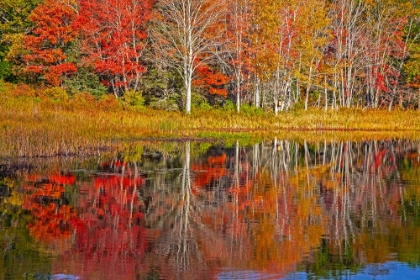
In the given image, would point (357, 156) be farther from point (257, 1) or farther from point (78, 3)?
point (78, 3)

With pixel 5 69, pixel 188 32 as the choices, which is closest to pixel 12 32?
pixel 5 69

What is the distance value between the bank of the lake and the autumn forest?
3.00 metres

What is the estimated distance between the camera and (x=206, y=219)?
1484 centimetres

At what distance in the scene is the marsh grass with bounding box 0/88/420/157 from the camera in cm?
2448

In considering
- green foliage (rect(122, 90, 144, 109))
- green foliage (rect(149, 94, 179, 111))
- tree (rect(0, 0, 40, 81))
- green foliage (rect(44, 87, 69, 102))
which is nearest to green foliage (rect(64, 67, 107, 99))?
green foliage (rect(44, 87, 69, 102))

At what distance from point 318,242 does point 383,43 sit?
48261 millimetres

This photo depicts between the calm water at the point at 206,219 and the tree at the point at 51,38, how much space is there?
24.7m

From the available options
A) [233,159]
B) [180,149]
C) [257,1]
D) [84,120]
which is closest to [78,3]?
[257,1]

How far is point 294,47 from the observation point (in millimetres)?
49469

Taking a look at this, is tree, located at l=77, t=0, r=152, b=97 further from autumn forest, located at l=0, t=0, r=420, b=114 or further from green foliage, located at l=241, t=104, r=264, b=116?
green foliage, located at l=241, t=104, r=264, b=116

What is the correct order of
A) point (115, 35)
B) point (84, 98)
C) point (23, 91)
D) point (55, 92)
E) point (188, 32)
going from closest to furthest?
point (84, 98) < point (188, 32) < point (55, 92) < point (23, 91) < point (115, 35)

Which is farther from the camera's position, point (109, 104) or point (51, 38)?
point (51, 38)

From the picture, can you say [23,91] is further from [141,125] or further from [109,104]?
[141,125]

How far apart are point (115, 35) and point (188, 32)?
5.43 m
